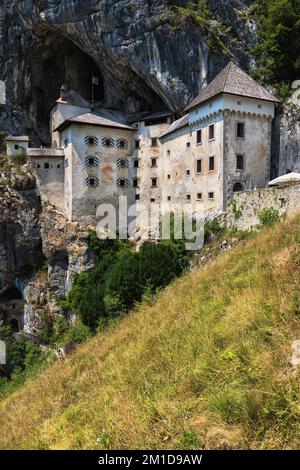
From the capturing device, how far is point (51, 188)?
1305 inches

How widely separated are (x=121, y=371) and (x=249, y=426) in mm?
2894

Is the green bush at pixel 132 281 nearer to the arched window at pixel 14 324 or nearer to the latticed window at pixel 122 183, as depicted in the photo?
the latticed window at pixel 122 183

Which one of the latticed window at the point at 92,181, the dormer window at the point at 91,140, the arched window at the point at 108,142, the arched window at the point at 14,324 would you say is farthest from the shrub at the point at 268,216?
the arched window at the point at 14,324

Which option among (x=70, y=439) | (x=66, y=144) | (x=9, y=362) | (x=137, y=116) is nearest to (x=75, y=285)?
(x=9, y=362)

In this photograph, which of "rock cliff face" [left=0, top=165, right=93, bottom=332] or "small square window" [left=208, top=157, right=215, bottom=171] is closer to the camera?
"small square window" [left=208, top=157, right=215, bottom=171]

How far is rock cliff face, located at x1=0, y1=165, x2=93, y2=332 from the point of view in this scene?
31.8 meters

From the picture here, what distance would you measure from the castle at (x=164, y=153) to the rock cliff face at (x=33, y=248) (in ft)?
5.34

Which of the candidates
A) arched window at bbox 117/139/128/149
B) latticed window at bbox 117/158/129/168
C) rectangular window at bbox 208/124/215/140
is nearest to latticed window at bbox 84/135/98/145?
arched window at bbox 117/139/128/149

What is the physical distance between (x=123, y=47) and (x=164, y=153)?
10279 mm

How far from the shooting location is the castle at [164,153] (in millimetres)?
23219

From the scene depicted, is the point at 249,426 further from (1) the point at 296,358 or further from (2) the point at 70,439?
(2) the point at 70,439

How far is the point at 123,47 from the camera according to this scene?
98.4ft

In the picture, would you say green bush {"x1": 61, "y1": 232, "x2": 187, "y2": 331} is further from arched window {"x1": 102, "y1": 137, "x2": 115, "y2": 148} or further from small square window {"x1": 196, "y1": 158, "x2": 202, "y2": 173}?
arched window {"x1": 102, "y1": 137, "x2": 115, "y2": 148}

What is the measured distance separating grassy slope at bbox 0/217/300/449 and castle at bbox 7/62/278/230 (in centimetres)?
1698
